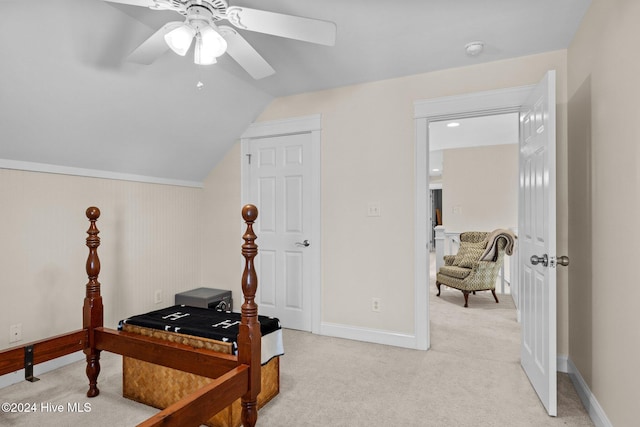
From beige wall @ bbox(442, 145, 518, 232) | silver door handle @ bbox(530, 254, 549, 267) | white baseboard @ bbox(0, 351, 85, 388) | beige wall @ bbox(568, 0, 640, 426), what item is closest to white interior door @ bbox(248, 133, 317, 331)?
white baseboard @ bbox(0, 351, 85, 388)

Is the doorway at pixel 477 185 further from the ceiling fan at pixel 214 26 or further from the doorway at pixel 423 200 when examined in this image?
the ceiling fan at pixel 214 26

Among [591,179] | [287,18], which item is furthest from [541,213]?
[287,18]

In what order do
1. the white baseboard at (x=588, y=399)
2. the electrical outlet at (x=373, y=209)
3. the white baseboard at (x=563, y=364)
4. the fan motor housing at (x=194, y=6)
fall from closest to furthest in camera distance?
1. the fan motor housing at (x=194, y=6)
2. the white baseboard at (x=588, y=399)
3. the white baseboard at (x=563, y=364)
4. the electrical outlet at (x=373, y=209)

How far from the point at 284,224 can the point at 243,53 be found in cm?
201

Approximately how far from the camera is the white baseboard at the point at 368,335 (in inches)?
121

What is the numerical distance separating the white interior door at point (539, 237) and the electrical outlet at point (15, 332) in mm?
3326

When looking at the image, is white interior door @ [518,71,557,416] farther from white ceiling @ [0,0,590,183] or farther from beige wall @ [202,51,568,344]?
beige wall @ [202,51,568,344]

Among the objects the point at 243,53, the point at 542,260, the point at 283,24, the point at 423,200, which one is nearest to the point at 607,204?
the point at 542,260

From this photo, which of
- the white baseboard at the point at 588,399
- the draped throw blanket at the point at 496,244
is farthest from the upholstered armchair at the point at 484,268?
the white baseboard at the point at 588,399

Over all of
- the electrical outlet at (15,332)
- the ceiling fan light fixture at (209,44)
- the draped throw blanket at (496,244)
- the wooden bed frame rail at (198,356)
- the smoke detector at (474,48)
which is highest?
the smoke detector at (474,48)

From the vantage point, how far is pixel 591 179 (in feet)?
6.86

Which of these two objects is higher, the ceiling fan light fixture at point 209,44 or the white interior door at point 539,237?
the ceiling fan light fixture at point 209,44

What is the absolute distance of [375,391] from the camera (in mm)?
2326

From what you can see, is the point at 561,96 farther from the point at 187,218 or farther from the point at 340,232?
the point at 187,218
